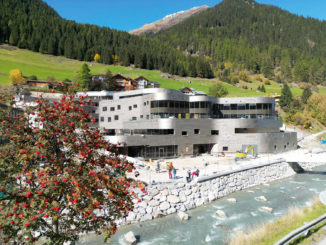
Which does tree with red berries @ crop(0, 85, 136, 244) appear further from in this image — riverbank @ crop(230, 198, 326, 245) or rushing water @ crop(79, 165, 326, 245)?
rushing water @ crop(79, 165, 326, 245)

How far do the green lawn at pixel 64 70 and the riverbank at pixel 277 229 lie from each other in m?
90.2

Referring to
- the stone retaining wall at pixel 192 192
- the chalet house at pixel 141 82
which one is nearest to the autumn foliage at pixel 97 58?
the chalet house at pixel 141 82

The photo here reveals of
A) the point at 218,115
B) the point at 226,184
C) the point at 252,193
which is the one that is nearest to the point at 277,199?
the point at 252,193

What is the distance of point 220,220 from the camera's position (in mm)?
20781

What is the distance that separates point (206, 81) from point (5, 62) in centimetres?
10639

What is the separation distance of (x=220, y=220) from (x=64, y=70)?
12220 centimetres

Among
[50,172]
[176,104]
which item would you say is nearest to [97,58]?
[176,104]

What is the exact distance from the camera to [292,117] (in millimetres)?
86562

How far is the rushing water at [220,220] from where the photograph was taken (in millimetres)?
17797

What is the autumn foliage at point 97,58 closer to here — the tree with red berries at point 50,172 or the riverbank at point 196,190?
the riverbank at point 196,190

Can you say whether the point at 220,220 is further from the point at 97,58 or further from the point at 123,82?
the point at 97,58

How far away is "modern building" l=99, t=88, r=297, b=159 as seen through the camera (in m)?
40.8

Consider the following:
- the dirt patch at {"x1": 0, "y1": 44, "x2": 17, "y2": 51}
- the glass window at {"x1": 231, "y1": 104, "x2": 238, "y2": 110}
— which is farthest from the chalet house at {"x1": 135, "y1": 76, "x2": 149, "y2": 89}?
the dirt patch at {"x1": 0, "y1": 44, "x2": 17, "y2": 51}

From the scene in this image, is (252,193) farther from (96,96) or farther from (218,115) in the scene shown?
(96,96)
